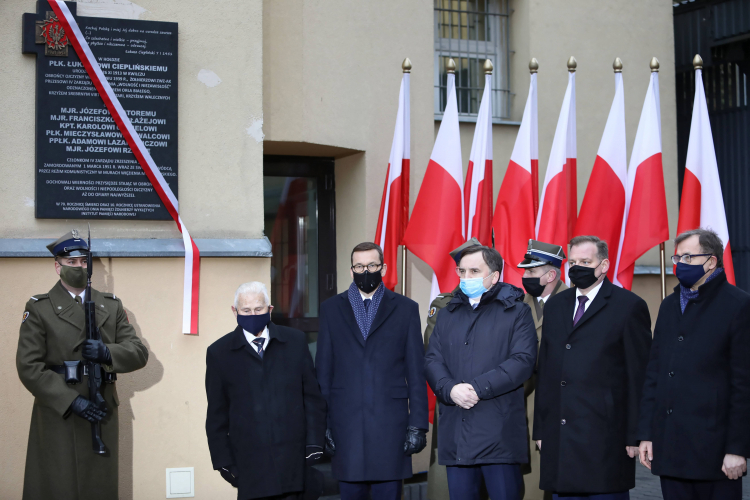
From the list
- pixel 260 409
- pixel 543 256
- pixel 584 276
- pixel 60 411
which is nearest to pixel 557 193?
pixel 543 256

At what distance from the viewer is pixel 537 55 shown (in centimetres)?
763

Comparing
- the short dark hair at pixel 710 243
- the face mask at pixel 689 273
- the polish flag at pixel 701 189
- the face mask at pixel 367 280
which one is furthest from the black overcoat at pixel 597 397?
the polish flag at pixel 701 189

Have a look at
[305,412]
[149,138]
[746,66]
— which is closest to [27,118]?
[149,138]

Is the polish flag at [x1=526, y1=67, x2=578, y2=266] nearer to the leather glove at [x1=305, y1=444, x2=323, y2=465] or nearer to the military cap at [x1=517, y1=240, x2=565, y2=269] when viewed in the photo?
the military cap at [x1=517, y1=240, x2=565, y2=269]

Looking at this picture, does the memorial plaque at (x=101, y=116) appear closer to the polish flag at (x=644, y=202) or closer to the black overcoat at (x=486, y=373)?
the black overcoat at (x=486, y=373)

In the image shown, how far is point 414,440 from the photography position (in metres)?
4.15

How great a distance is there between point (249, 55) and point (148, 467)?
297cm

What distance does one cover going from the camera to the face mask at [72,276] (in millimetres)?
4438

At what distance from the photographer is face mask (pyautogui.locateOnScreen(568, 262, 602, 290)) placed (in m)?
4.04

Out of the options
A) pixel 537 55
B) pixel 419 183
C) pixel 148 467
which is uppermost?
pixel 537 55

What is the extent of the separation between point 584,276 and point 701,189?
3.13 meters

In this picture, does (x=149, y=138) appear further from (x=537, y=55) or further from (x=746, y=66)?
(x=746, y=66)

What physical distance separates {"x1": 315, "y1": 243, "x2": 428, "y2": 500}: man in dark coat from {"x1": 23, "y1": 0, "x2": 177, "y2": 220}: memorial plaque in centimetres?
188

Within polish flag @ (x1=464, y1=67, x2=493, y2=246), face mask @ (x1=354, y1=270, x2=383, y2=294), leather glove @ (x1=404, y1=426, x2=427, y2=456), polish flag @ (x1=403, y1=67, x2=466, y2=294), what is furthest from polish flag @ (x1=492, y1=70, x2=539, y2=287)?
leather glove @ (x1=404, y1=426, x2=427, y2=456)
